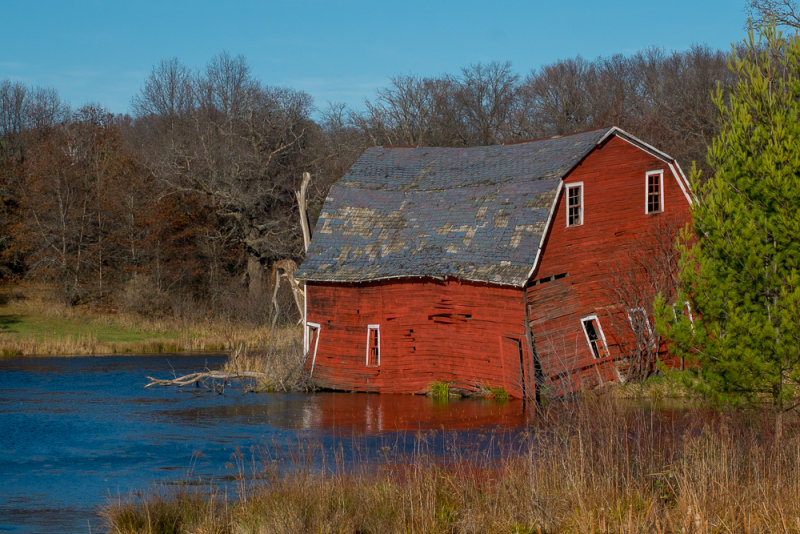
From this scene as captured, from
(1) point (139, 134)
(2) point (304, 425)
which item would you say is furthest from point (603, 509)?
(1) point (139, 134)

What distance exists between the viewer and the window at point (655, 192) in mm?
27000

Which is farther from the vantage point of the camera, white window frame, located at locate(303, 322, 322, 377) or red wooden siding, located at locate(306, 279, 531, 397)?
white window frame, located at locate(303, 322, 322, 377)

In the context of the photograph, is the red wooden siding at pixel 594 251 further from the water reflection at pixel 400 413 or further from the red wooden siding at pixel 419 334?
the water reflection at pixel 400 413

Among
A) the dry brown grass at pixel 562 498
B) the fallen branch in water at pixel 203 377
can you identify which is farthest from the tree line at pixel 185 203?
the dry brown grass at pixel 562 498

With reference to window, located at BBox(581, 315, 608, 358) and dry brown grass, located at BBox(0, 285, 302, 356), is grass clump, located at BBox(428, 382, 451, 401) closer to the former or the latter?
window, located at BBox(581, 315, 608, 358)

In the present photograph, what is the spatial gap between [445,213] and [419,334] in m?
3.55

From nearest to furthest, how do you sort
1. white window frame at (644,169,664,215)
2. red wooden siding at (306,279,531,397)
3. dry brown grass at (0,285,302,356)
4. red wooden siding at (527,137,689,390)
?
red wooden siding at (527,137,689,390) → red wooden siding at (306,279,531,397) → white window frame at (644,169,664,215) → dry brown grass at (0,285,302,356)

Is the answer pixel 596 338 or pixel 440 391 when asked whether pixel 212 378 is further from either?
pixel 596 338

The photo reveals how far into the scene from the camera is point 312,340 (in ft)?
95.0

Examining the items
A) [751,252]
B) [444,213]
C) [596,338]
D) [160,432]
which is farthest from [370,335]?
[751,252]

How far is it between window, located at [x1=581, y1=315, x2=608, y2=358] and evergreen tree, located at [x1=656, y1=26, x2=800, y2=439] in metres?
12.2

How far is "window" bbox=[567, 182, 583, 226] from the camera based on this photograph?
25594mm

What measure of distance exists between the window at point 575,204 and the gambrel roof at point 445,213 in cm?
65

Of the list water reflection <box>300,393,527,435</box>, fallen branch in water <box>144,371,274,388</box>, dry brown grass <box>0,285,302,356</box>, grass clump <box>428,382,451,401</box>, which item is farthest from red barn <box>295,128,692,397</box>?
dry brown grass <box>0,285,302,356</box>
